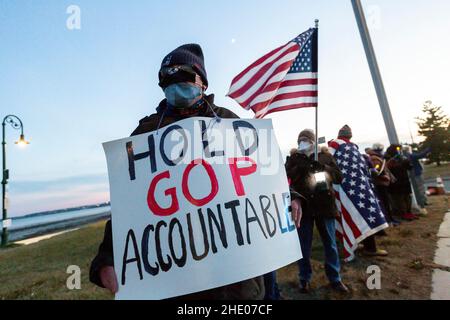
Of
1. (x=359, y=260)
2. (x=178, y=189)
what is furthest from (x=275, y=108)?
(x=359, y=260)

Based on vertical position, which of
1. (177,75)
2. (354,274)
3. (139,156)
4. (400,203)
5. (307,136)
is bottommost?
(354,274)

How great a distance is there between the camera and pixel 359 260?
172 inches

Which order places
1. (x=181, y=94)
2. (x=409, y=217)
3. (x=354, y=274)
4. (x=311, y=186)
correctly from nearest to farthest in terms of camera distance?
(x=181, y=94), (x=311, y=186), (x=354, y=274), (x=409, y=217)

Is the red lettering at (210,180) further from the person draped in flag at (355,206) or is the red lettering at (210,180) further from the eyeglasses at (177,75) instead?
the person draped in flag at (355,206)

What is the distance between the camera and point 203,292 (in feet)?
4.46

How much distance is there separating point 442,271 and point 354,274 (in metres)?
1.16

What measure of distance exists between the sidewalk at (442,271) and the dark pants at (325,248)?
3.45 ft

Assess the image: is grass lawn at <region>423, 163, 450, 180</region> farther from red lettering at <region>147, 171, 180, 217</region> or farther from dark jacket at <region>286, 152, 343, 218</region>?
red lettering at <region>147, 171, 180, 217</region>

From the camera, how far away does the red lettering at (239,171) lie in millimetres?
1322

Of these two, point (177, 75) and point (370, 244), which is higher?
point (177, 75)

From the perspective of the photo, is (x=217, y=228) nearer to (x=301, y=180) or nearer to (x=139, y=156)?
(x=139, y=156)

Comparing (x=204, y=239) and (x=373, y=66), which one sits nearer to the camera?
(x=204, y=239)

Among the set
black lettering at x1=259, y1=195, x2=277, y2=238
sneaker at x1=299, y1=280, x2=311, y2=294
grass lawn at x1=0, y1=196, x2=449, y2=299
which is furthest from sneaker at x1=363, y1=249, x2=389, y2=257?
black lettering at x1=259, y1=195, x2=277, y2=238

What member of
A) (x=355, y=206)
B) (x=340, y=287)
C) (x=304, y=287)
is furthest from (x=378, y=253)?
(x=304, y=287)
